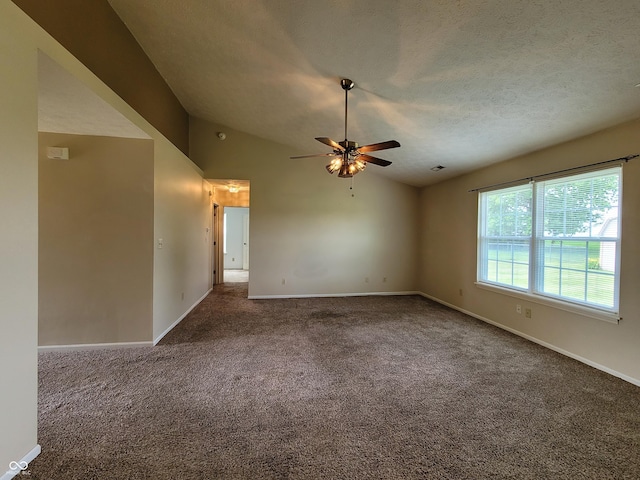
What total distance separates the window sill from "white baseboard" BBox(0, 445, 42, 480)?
181 inches

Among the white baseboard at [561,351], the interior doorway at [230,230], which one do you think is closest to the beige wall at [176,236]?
the interior doorway at [230,230]

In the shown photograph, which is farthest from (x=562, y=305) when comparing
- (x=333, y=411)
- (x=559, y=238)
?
(x=333, y=411)

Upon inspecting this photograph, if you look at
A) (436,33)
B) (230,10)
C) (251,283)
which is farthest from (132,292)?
(436,33)

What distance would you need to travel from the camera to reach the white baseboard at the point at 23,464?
1.40 metres

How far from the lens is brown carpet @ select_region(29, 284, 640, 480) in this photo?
1.52 m

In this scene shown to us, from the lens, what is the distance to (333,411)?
6.54 feet

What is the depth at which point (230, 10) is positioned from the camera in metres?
2.33

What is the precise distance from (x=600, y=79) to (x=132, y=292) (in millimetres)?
4844

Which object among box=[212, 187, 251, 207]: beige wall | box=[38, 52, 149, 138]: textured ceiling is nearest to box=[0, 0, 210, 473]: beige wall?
box=[38, 52, 149, 138]: textured ceiling

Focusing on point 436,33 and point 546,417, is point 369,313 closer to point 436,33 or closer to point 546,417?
point 546,417

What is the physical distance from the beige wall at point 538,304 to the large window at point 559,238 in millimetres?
136

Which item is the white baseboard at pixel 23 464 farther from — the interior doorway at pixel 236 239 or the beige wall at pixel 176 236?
the interior doorway at pixel 236 239

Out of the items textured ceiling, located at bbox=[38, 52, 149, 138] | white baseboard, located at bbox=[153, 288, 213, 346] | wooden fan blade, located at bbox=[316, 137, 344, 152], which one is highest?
textured ceiling, located at bbox=[38, 52, 149, 138]

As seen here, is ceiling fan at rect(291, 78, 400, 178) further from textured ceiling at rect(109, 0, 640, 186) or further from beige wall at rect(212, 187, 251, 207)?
beige wall at rect(212, 187, 251, 207)
